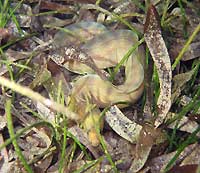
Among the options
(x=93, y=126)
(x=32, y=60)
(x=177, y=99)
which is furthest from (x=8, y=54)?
(x=177, y=99)

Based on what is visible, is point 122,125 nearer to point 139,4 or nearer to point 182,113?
point 182,113

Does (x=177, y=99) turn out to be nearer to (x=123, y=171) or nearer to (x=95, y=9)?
(x=123, y=171)

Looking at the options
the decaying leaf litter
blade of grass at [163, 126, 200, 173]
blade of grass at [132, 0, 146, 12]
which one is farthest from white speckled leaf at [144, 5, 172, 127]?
blade of grass at [132, 0, 146, 12]

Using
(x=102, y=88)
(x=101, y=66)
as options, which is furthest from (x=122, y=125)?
(x=101, y=66)

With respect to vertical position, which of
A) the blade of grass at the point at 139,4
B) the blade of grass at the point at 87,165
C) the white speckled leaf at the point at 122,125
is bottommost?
the blade of grass at the point at 87,165

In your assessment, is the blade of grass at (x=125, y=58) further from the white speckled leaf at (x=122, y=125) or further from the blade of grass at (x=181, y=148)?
the blade of grass at (x=181, y=148)

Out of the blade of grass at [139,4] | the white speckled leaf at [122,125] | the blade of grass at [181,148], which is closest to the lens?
the blade of grass at [181,148]

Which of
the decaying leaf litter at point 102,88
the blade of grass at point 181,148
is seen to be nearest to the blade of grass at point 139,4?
the decaying leaf litter at point 102,88

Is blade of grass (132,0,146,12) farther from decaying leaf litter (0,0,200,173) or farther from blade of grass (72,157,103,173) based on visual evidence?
blade of grass (72,157,103,173)
